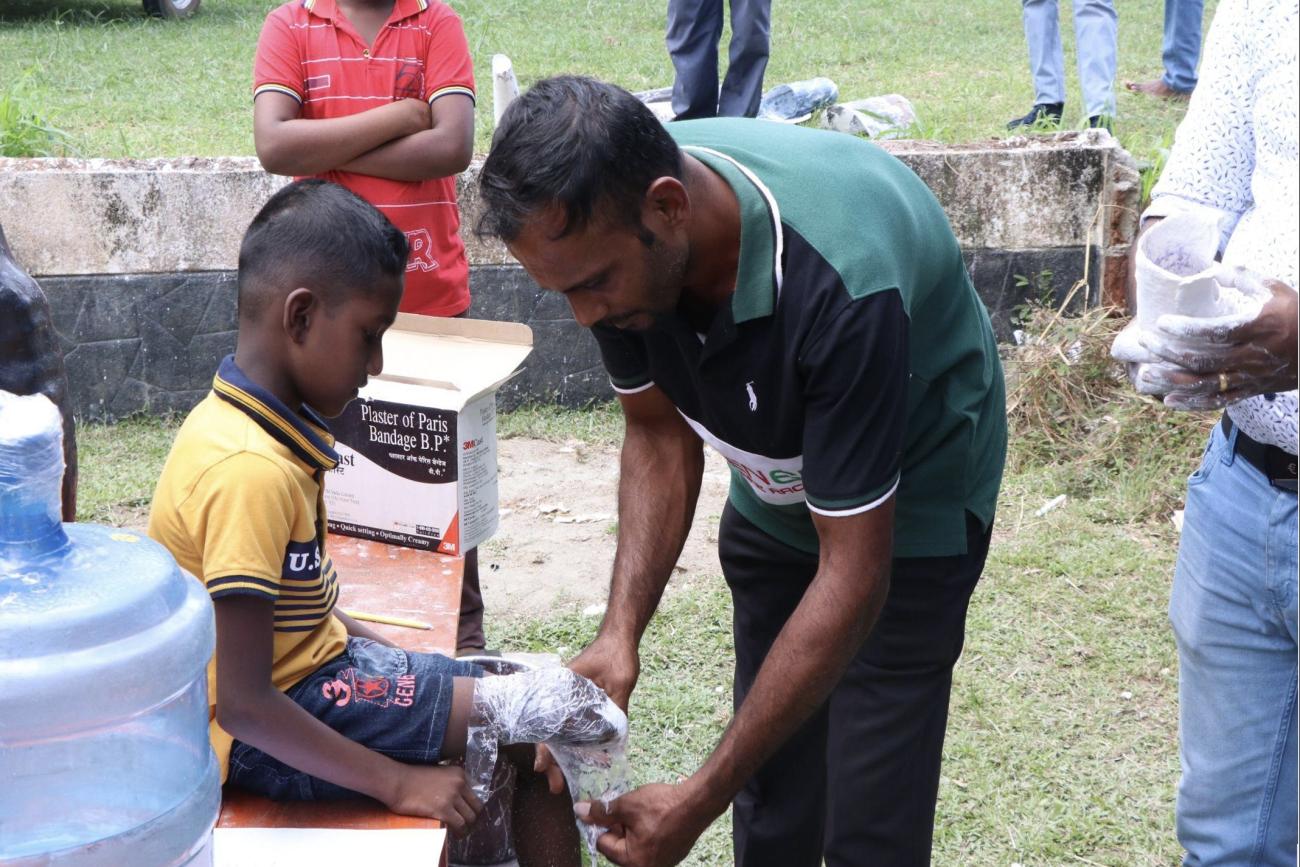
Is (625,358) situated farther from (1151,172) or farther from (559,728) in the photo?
(1151,172)

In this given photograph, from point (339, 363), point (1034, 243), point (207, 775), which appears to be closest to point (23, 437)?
point (207, 775)

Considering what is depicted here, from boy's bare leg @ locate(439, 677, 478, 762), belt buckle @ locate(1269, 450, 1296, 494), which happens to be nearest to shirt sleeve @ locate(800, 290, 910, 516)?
belt buckle @ locate(1269, 450, 1296, 494)

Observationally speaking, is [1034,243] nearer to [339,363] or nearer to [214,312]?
[214,312]

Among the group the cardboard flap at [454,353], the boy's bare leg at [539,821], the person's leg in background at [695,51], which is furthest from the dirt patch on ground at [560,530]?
the person's leg in background at [695,51]

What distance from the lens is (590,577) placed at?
404 cm

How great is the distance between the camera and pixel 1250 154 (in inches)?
72.1

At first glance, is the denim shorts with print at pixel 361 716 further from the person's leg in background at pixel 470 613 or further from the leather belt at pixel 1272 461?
the leather belt at pixel 1272 461

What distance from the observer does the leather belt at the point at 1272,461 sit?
5.92 feet

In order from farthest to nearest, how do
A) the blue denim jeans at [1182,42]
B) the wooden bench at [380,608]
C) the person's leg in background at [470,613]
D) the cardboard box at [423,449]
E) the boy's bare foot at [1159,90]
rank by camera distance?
1. the boy's bare foot at [1159,90]
2. the blue denim jeans at [1182,42]
3. the person's leg in background at [470,613]
4. the cardboard box at [423,449]
5. the wooden bench at [380,608]

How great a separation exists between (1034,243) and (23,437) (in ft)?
14.9

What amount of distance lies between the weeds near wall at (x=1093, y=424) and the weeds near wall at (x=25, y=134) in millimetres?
4023

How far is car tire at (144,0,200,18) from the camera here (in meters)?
10.2

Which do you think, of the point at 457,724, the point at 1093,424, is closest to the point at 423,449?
the point at 457,724

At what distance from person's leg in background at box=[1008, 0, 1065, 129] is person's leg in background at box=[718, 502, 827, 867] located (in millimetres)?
4823
